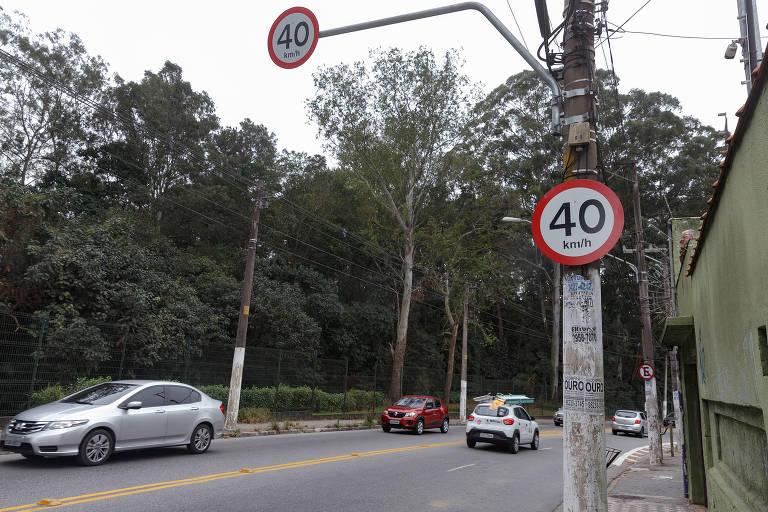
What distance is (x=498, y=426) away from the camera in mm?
17453

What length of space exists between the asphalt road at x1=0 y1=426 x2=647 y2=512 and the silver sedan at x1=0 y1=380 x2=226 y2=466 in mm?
330

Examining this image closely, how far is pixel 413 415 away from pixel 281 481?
12541 millimetres

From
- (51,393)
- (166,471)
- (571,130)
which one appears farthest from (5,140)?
(571,130)

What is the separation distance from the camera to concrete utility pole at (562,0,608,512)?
4.22 metres

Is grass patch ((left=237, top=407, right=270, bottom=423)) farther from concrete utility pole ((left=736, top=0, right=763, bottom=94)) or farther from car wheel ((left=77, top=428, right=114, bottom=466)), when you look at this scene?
concrete utility pole ((left=736, top=0, right=763, bottom=94))

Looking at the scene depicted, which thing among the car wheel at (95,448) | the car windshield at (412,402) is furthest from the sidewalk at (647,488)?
the car wheel at (95,448)

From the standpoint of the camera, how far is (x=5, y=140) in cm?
3459

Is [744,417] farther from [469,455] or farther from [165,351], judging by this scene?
[165,351]

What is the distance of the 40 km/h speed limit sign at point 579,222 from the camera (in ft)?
14.5

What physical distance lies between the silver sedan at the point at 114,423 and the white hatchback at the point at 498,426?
8.45m

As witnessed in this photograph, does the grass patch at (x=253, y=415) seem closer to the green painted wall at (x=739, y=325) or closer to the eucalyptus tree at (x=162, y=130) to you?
the green painted wall at (x=739, y=325)

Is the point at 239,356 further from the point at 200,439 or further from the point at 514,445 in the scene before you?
the point at 514,445

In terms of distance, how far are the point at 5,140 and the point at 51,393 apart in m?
27.2

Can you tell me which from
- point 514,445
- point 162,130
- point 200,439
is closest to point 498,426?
point 514,445
